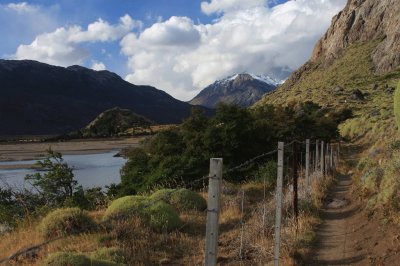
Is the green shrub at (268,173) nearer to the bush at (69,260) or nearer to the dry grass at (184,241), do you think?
the dry grass at (184,241)

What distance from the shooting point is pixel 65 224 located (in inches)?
417

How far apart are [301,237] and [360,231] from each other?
5.12 ft

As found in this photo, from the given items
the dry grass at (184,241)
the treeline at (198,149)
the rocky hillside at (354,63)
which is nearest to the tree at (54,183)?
the treeline at (198,149)

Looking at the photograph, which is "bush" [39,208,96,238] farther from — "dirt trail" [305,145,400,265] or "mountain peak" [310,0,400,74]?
"mountain peak" [310,0,400,74]

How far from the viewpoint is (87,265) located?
7.66m

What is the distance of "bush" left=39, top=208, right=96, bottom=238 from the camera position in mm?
10430

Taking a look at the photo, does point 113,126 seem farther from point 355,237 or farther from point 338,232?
point 355,237

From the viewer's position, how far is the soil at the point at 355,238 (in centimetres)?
895

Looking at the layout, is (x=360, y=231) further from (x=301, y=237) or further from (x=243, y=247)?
(x=243, y=247)

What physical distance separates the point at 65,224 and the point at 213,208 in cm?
633

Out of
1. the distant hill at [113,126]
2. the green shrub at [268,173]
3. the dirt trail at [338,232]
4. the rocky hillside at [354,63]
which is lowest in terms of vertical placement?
the dirt trail at [338,232]

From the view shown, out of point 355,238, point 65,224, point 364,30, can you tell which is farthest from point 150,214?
point 364,30

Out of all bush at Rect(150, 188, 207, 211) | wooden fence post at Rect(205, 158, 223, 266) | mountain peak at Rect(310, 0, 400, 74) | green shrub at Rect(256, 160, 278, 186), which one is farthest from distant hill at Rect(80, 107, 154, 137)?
wooden fence post at Rect(205, 158, 223, 266)

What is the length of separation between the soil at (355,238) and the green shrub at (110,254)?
11.0 feet
